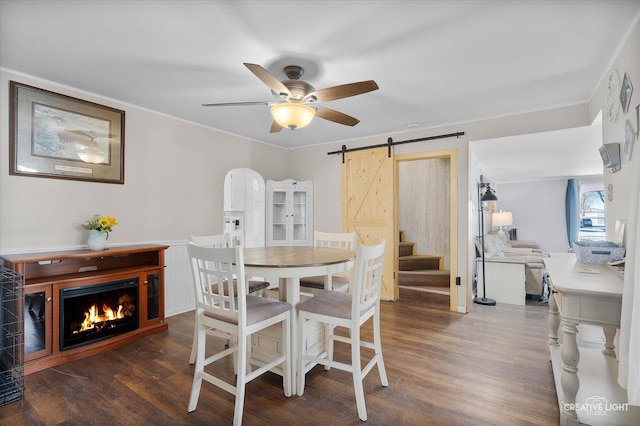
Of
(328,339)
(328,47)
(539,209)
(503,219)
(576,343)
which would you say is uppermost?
(328,47)

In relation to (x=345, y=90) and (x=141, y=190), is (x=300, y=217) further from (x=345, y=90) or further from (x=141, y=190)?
(x=345, y=90)

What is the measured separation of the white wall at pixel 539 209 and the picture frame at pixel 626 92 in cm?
764

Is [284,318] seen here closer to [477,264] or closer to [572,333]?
[572,333]

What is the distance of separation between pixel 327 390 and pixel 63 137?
3.19 metres

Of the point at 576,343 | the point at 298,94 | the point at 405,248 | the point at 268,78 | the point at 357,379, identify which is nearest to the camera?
the point at 576,343

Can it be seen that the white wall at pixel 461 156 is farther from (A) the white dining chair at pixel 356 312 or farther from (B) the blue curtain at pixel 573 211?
(B) the blue curtain at pixel 573 211

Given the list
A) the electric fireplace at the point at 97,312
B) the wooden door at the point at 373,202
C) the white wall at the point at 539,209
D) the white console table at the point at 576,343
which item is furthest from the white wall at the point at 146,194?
the white wall at the point at 539,209

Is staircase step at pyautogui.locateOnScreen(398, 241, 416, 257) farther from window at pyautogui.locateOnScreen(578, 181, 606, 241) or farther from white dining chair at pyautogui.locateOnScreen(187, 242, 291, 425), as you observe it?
window at pyautogui.locateOnScreen(578, 181, 606, 241)

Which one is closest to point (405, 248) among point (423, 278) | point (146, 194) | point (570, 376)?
point (423, 278)

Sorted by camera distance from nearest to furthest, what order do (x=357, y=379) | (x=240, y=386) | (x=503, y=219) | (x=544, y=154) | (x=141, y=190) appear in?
(x=240, y=386) < (x=357, y=379) < (x=141, y=190) < (x=544, y=154) < (x=503, y=219)

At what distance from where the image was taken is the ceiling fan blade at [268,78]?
1.82 metres

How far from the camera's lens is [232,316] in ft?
5.89

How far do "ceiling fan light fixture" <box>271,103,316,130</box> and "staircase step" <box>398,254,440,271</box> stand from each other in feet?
11.4

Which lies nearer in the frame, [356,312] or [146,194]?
[356,312]
